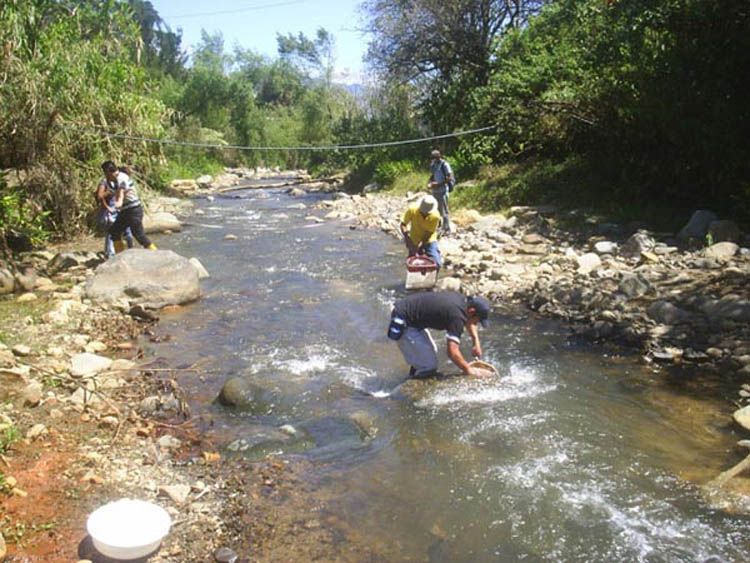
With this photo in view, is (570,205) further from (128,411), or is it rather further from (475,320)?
(128,411)

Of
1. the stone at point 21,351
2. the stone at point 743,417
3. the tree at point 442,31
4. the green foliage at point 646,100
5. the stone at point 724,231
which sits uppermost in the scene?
the tree at point 442,31

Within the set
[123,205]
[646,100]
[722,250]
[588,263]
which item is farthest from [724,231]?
[123,205]

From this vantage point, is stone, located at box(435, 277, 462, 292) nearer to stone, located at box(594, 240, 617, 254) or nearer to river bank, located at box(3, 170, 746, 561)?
stone, located at box(594, 240, 617, 254)

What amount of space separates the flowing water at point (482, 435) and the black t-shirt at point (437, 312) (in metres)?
0.60

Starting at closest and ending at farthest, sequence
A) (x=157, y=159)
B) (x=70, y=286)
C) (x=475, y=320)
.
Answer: (x=475, y=320)
(x=70, y=286)
(x=157, y=159)

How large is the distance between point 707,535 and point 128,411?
4.57 m

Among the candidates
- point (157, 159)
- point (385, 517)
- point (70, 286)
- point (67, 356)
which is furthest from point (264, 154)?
point (385, 517)

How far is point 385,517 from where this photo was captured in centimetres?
422

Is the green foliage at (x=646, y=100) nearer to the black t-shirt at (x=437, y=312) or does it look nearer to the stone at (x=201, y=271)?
the black t-shirt at (x=437, y=312)

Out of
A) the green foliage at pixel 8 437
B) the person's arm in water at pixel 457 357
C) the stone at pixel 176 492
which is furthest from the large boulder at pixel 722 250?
the green foliage at pixel 8 437

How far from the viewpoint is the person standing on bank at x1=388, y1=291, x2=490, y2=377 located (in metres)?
5.94

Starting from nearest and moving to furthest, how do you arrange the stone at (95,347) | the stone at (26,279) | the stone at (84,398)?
1. the stone at (84,398)
2. the stone at (95,347)
3. the stone at (26,279)

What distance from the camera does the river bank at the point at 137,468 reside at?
151 inches

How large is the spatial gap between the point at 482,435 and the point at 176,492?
98.2 inches
